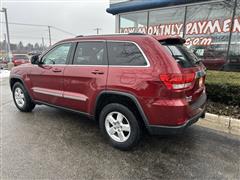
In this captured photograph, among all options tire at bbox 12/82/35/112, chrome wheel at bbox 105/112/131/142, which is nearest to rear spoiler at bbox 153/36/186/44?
chrome wheel at bbox 105/112/131/142

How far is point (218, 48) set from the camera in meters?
8.28

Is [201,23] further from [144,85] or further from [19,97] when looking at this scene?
[19,97]

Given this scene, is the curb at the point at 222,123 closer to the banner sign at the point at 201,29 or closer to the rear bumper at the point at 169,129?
the rear bumper at the point at 169,129

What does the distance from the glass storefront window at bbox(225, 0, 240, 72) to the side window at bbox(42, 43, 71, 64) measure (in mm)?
6970

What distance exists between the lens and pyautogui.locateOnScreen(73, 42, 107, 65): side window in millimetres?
3225

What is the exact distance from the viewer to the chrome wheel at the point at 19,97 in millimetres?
4824

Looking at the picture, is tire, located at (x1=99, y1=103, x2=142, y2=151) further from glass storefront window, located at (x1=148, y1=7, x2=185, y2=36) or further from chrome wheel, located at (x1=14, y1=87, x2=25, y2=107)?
glass storefront window, located at (x1=148, y1=7, x2=185, y2=36)

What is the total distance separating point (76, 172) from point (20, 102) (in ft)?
10.3

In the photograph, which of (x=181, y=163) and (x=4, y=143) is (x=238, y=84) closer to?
(x=181, y=163)

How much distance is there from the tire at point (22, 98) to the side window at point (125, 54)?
2703mm

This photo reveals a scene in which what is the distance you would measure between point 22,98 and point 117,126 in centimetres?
296

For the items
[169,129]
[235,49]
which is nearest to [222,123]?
[169,129]

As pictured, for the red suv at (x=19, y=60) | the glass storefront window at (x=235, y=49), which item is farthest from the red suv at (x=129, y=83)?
the red suv at (x=19, y=60)

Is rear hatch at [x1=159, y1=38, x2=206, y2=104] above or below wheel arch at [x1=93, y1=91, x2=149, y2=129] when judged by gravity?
above
